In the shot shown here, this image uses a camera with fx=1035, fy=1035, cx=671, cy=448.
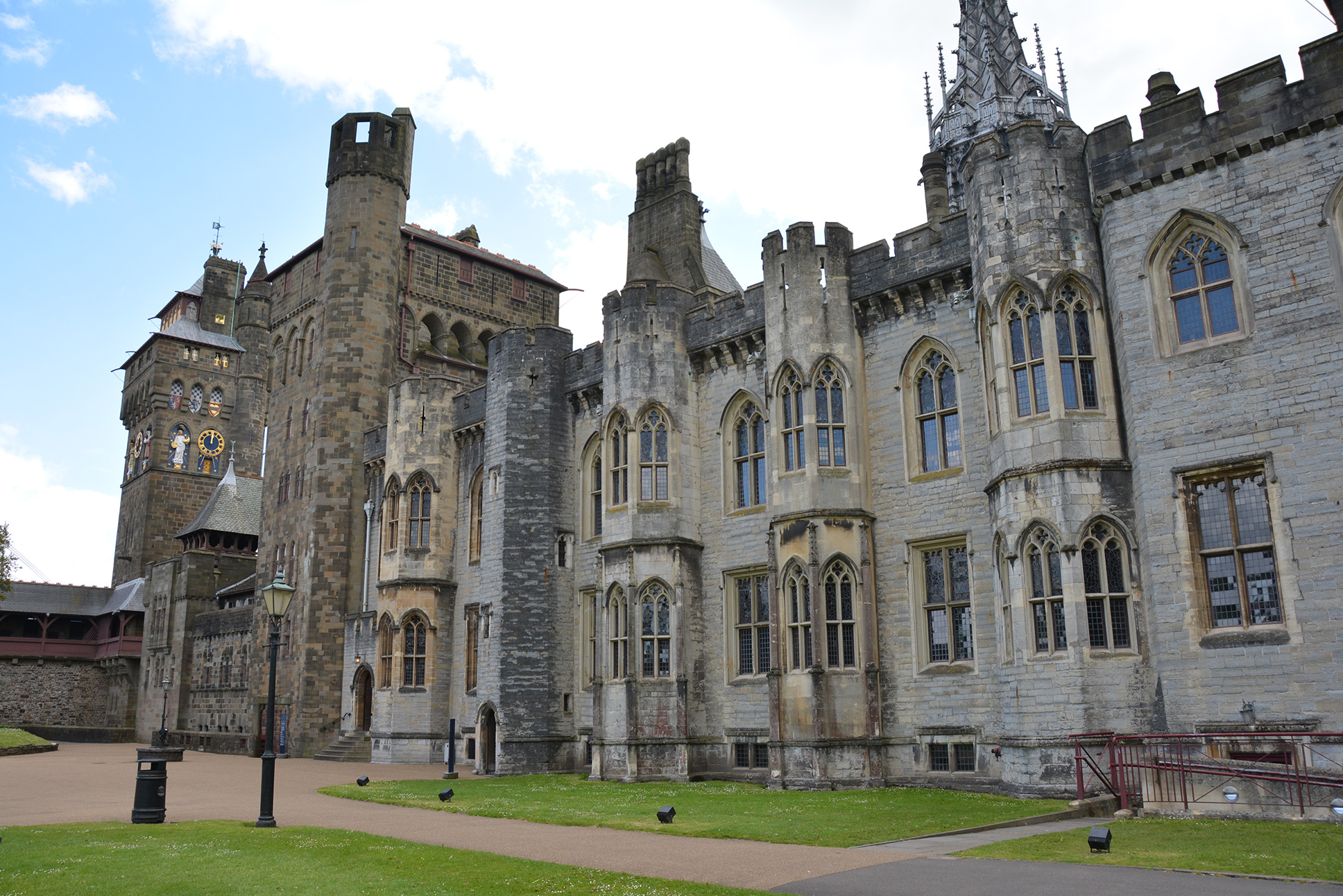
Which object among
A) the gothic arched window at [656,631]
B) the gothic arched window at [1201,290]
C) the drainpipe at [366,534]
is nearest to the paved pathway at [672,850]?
the gothic arched window at [656,631]

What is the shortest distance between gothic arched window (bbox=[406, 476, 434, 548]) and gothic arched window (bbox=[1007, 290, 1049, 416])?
20.5 m

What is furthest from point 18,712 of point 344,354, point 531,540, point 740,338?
point 740,338

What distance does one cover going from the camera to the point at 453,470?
3422 centimetres

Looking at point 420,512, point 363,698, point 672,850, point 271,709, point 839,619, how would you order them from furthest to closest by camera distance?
point 363,698, point 420,512, point 839,619, point 271,709, point 672,850

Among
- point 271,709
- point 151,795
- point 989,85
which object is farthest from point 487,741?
point 989,85

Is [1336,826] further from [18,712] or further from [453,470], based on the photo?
[18,712]

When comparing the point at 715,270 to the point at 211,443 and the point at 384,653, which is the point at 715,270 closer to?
the point at 384,653

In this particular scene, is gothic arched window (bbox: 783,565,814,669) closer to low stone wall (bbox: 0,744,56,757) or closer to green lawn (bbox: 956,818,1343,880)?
green lawn (bbox: 956,818,1343,880)

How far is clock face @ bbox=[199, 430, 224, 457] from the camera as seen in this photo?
69.2 meters

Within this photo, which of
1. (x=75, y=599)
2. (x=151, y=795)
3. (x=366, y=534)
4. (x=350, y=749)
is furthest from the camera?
(x=75, y=599)

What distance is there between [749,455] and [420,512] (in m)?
13.2

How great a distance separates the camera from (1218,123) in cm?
1777

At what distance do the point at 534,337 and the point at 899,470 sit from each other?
1279cm

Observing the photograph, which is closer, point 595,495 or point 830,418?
point 830,418
